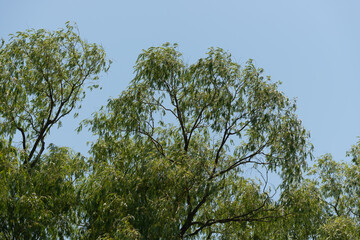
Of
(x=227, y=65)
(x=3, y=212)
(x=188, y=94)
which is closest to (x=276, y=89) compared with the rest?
(x=227, y=65)

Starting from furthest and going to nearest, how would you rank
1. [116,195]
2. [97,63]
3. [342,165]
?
[342,165]
[97,63]
[116,195]

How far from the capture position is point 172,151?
48.6ft

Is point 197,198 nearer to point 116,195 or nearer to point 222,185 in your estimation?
point 222,185

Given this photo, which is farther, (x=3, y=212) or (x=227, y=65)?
(x=227, y=65)

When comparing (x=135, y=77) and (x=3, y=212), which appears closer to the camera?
(x=3, y=212)

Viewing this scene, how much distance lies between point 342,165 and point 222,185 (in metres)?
10.1

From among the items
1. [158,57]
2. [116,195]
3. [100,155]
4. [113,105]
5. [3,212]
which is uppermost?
[158,57]

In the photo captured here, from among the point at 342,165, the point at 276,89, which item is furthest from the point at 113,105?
the point at 342,165

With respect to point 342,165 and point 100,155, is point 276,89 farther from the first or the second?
point 342,165

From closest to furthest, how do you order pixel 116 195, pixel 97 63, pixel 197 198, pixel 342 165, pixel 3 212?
pixel 3 212, pixel 116 195, pixel 197 198, pixel 97 63, pixel 342 165

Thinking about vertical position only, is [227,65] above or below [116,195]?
above

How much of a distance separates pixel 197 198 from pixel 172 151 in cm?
148

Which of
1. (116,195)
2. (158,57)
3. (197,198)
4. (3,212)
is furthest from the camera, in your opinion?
(158,57)

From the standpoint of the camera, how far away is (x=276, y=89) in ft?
50.3
